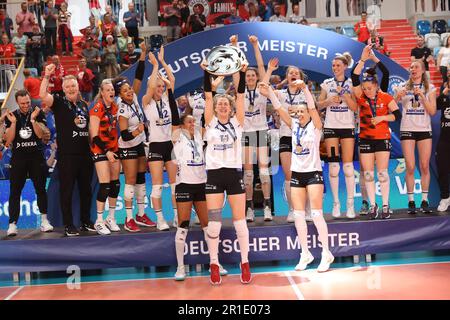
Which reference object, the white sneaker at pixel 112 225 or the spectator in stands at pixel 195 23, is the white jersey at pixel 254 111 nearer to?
the white sneaker at pixel 112 225

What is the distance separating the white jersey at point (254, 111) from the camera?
25.0ft

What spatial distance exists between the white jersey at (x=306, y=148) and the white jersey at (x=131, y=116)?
1781 mm

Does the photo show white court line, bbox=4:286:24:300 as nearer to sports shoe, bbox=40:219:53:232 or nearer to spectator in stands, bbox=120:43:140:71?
sports shoe, bbox=40:219:53:232

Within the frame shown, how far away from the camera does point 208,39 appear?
835 centimetres

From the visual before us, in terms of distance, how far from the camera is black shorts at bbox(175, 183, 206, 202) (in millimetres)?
6750

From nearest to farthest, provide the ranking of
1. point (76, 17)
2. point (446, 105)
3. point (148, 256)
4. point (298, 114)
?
1. point (298, 114)
2. point (148, 256)
3. point (446, 105)
4. point (76, 17)

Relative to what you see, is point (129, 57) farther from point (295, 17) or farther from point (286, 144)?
point (286, 144)

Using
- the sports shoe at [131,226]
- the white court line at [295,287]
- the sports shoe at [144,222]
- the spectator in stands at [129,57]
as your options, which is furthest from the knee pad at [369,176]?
the spectator in stands at [129,57]

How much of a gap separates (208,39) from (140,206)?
2.28 meters

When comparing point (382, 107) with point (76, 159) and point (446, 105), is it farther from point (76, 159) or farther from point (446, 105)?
point (76, 159)

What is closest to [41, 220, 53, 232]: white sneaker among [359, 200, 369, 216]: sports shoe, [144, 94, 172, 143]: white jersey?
[144, 94, 172, 143]: white jersey

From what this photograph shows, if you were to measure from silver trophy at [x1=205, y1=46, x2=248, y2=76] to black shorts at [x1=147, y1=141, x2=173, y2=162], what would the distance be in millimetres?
1266

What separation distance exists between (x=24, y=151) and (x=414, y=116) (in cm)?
453

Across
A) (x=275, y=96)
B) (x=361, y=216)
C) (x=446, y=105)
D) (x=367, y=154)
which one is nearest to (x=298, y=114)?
(x=275, y=96)
